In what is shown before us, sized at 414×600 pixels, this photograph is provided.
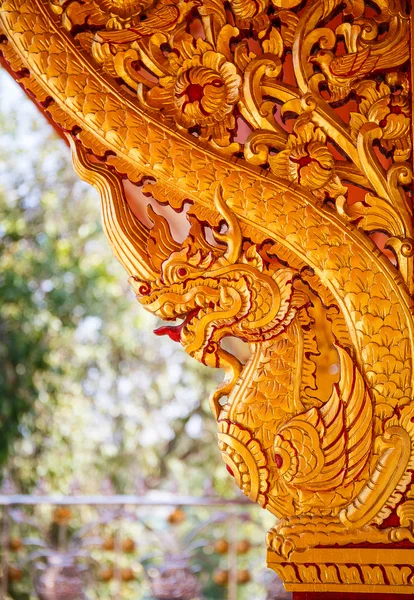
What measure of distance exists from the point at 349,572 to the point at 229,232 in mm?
427

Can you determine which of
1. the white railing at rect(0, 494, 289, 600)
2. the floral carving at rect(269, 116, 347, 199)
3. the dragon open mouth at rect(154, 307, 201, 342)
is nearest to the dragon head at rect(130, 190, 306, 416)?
the dragon open mouth at rect(154, 307, 201, 342)

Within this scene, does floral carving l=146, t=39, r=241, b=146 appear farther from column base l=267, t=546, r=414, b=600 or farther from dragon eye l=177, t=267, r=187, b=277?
column base l=267, t=546, r=414, b=600

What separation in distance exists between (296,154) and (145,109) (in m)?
0.20

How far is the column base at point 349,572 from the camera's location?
0.88 meters

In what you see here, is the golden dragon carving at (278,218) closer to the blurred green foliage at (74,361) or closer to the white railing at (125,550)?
the white railing at (125,550)

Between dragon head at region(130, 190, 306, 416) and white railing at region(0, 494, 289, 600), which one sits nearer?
dragon head at region(130, 190, 306, 416)

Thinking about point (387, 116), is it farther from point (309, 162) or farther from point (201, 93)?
point (201, 93)

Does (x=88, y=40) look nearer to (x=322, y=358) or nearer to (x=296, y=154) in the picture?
(x=296, y=154)

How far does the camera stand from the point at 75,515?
646 centimetres

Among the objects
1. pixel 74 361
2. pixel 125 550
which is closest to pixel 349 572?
pixel 125 550

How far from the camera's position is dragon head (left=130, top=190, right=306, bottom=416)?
3.06ft

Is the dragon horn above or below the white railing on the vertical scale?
above

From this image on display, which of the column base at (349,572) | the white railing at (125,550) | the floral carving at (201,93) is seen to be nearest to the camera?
the column base at (349,572)

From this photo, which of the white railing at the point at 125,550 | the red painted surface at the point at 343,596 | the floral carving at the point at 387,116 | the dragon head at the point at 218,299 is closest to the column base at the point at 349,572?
the red painted surface at the point at 343,596
